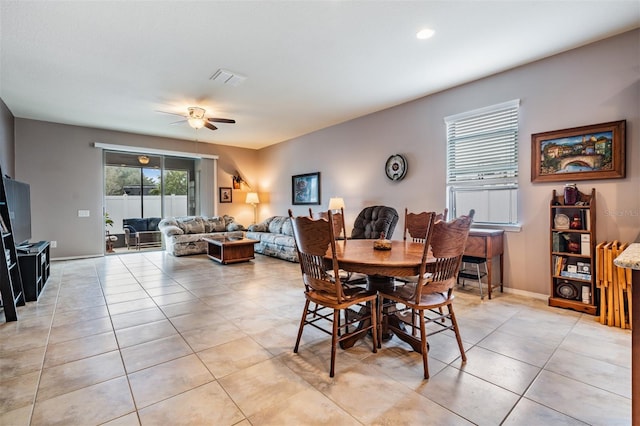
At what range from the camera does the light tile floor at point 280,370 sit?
1.58 metres

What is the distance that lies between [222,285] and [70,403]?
2427mm

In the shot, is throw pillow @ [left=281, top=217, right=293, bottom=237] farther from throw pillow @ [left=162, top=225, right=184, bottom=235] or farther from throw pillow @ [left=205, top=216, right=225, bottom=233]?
throw pillow @ [left=162, top=225, right=184, bottom=235]

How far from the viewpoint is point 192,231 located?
6.86m

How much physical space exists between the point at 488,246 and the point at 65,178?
762 centimetres

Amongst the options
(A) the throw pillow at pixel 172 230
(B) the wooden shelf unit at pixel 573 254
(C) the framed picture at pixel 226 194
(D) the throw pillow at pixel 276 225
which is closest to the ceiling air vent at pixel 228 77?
(D) the throw pillow at pixel 276 225

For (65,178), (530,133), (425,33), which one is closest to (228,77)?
(425,33)

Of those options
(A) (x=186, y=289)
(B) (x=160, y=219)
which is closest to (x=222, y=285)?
(A) (x=186, y=289)

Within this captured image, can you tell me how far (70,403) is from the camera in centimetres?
166

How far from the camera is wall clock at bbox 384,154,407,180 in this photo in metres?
4.79

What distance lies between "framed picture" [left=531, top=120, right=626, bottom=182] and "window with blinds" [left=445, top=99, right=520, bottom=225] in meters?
0.30

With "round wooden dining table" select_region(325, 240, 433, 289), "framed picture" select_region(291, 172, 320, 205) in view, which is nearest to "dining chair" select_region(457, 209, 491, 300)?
"round wooden dining table" select_region(325, 240, 433, 289)

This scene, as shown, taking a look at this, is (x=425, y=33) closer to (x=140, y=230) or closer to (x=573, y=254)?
(x=573, y=254)

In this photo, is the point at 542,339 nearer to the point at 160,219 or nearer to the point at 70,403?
the point at 70,403

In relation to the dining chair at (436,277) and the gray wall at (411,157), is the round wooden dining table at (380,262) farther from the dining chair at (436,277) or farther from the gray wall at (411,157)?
the gray wall at (411,157)
